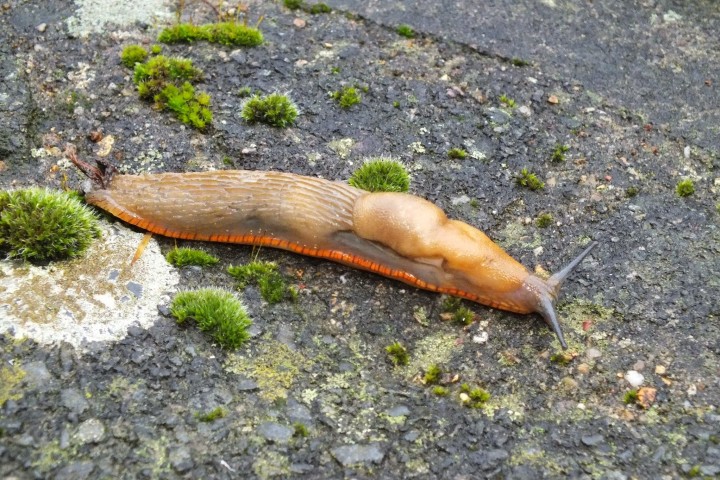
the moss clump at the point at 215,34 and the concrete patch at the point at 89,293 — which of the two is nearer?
the concrete patch at the point at 89,293

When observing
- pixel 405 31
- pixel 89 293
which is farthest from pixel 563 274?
pixel 89 293

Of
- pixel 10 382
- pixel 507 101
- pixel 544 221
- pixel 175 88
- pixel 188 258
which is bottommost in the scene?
pixel 10 382

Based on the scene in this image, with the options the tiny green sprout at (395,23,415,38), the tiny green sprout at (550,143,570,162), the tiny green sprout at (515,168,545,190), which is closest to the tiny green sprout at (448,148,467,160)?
the tiny green sprout at (515,168,545,190)

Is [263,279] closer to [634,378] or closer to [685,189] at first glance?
[634,378]

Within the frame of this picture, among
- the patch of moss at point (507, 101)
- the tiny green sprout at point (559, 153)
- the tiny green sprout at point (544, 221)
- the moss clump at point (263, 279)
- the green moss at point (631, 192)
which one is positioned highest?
the patch of moss at point (507, 101)

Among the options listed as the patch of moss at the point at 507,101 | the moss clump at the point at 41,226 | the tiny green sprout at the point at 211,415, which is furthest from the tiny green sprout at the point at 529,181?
the moss clump at the point at 41,226

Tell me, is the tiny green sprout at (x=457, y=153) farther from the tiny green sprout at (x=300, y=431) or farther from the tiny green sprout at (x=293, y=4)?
the tiny green sprout at (x=300, y=431)
